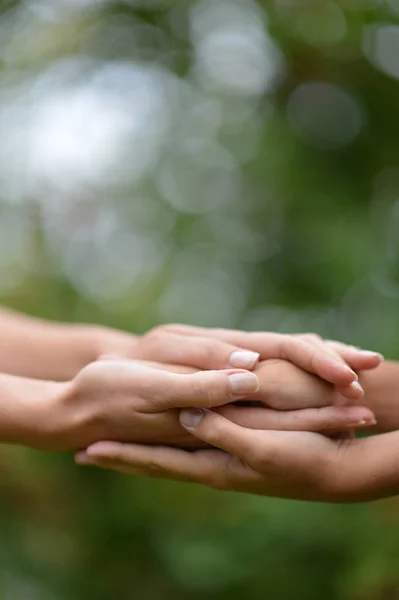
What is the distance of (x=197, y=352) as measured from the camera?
2.58 feet

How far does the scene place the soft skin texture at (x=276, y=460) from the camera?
2.40ft

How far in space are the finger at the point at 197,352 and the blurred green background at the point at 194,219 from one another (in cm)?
90

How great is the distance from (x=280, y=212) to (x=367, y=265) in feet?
1.28

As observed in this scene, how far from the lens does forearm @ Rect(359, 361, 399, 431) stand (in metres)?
0.81

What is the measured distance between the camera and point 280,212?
2.18 meters

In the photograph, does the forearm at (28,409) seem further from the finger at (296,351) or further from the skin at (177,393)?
the finger at (296,351)

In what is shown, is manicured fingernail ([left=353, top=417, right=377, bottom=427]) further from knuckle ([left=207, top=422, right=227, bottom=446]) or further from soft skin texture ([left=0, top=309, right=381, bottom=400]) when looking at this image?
knuckle ([left=207, top=422, right=227, bottom=446])

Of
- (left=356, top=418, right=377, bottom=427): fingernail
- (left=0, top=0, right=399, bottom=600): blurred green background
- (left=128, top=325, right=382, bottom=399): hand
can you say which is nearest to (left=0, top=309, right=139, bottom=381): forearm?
(left=128, top=325, right=382, bottom=399): hand

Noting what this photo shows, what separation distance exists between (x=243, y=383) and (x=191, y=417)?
2.8 inches

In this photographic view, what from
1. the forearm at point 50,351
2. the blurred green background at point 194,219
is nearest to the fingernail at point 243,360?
the forearm at point 50,351

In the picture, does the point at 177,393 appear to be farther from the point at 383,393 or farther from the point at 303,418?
the point at 383,393

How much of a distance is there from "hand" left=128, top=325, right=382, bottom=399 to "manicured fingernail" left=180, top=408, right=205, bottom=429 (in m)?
0.05

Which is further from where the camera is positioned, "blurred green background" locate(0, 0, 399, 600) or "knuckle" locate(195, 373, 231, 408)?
"blurred green background" locate(0, 0, 399, 600)

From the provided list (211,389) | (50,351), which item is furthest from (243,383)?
(50,351)
